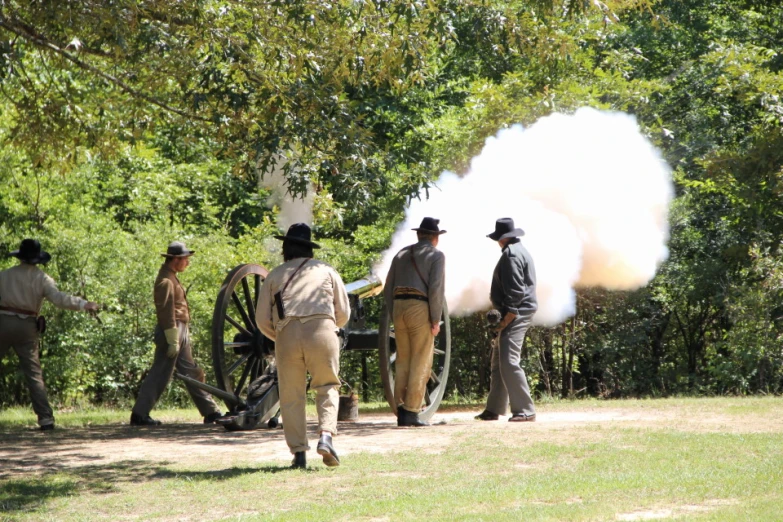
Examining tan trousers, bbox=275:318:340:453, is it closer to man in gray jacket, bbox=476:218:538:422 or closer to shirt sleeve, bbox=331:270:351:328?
shirt sleeve, bbox=331:270:351:328

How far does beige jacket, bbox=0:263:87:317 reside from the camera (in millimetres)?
10633

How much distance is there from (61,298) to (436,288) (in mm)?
3744

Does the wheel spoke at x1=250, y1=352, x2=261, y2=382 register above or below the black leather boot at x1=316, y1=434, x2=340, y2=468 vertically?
above

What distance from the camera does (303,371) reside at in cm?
748

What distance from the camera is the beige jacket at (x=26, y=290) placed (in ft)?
34.9

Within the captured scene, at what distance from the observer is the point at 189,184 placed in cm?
2069

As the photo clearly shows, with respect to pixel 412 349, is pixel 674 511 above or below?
below

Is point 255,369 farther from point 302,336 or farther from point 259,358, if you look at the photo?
point 302,336

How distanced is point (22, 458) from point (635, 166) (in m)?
8.40

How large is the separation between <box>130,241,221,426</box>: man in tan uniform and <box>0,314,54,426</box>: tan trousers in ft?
2.87

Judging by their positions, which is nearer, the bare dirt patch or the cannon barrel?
the bare dirt patch

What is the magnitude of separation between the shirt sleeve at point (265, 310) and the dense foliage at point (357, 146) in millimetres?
1868

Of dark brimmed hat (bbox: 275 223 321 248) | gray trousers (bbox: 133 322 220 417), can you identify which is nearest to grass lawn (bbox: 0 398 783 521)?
gray trousers (bbox: 133 322 220 417)

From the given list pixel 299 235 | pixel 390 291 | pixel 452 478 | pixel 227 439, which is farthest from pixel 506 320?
pixel 452 478
